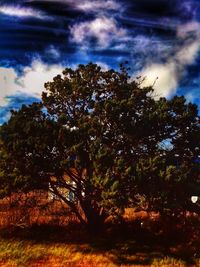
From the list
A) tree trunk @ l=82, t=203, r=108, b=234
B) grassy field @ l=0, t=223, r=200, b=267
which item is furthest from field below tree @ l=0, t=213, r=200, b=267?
tree trunk @ l=82, t=203, r=108, b=234

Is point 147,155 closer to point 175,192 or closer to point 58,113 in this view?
point 175,192

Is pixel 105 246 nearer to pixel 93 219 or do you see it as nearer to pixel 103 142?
pixel 93 219

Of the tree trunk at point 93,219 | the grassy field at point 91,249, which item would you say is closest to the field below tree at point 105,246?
the grassy field at point 91,249

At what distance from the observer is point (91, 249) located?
23.0m

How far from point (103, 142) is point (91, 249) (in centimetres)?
680

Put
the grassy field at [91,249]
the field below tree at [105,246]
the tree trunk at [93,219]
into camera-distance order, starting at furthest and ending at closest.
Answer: the tree trunk at [93,219]
the field below tree at [105,246]
the grassy field at [91,249]

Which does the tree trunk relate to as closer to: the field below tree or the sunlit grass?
the field below tree

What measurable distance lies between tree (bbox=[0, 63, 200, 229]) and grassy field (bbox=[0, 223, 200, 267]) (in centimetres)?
223

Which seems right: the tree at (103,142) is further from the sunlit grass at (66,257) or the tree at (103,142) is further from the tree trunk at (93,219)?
the sunlit grass at (66,257)

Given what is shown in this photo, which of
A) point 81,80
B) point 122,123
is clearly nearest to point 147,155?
point 122,123

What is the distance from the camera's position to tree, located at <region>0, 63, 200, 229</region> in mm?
21422

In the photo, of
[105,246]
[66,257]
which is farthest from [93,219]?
[66,257]

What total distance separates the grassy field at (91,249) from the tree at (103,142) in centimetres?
223

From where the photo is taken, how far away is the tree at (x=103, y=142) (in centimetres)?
2142
